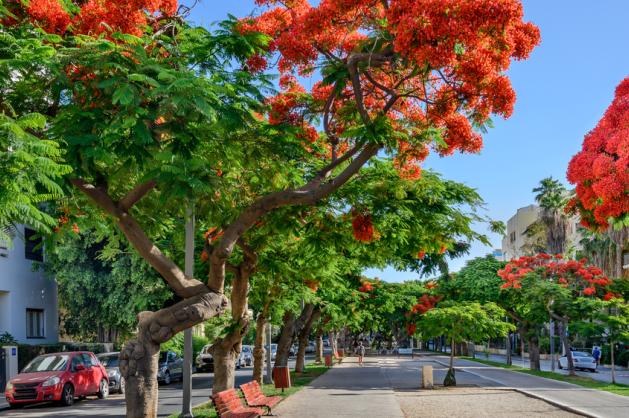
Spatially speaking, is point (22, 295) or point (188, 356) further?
point (22, 295)

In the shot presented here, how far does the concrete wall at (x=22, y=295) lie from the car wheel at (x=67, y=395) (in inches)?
365

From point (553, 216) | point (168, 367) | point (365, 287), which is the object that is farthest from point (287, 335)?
point (553, 216)

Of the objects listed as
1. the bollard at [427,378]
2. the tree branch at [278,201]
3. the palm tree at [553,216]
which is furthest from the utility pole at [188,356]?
the palm tree at [553,216]

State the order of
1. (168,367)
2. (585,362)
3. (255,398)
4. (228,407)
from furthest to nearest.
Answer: (585,362) → (168,367) → (255,398) → (228,407)

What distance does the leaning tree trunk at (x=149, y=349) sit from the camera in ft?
38.9

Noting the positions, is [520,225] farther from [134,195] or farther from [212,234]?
[134,195]

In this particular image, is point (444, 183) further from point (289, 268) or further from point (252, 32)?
point (252, 32)

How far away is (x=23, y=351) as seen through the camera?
30.9 metres

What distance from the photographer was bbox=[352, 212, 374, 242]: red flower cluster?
49.2 feet

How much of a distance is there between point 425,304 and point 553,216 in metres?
28.5

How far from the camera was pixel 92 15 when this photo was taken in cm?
1141

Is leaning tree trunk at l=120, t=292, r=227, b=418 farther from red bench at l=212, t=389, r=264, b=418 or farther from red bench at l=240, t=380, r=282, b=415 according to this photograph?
red bench at l=240, t=380, r=282, b=415

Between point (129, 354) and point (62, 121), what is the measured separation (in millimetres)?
3750

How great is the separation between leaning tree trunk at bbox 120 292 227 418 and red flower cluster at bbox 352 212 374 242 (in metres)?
3.66
